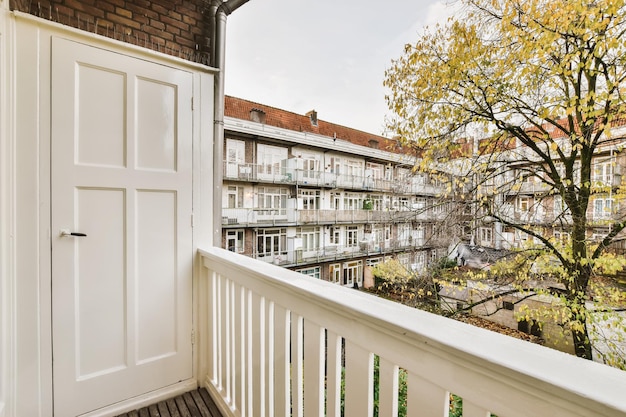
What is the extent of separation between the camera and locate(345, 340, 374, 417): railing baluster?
28.3 inches

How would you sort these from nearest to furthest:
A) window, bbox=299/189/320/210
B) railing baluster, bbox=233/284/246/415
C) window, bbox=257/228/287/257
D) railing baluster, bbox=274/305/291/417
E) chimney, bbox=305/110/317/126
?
railing baluster, bbox=274/305/291/417 → railing baluster, bbox=233/284/246/415 → window, bbox=257/228/287/257 → window, bbox=299/189/320/210 → chimney, bbox=305/110/317/126

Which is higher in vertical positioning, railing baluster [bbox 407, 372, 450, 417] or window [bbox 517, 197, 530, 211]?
window [bbox 517, 197, 530, 211]

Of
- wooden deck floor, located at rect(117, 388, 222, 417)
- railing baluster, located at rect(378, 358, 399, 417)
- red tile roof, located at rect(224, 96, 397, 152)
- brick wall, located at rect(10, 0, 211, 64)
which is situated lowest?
wooden deck floor, located at rect(117, 388, 222, 417)

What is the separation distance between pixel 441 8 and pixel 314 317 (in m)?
2.29

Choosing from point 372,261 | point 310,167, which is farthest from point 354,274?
point 310,167

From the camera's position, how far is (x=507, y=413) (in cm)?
46


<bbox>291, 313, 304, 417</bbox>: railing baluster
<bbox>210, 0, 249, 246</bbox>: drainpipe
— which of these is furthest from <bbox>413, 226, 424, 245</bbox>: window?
<bbox>291, 313, 304, 417</bbox>: railing baluster

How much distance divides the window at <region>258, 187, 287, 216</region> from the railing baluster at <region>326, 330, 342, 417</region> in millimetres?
1351

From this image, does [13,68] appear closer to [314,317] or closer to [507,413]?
[314,317]

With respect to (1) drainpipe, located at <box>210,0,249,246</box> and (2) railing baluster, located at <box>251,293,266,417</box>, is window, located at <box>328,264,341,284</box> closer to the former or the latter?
(1) drainpipe, located at <box>210,0,249,246</box>

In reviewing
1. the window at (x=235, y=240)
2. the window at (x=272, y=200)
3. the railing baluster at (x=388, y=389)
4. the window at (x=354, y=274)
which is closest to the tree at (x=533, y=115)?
the window at (x=354, y=274)

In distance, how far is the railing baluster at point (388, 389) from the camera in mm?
647

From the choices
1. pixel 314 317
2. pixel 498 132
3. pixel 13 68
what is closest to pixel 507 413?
pixel 314 317

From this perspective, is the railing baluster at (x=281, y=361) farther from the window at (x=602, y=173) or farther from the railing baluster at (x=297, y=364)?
the window at (x=602, y=173)
